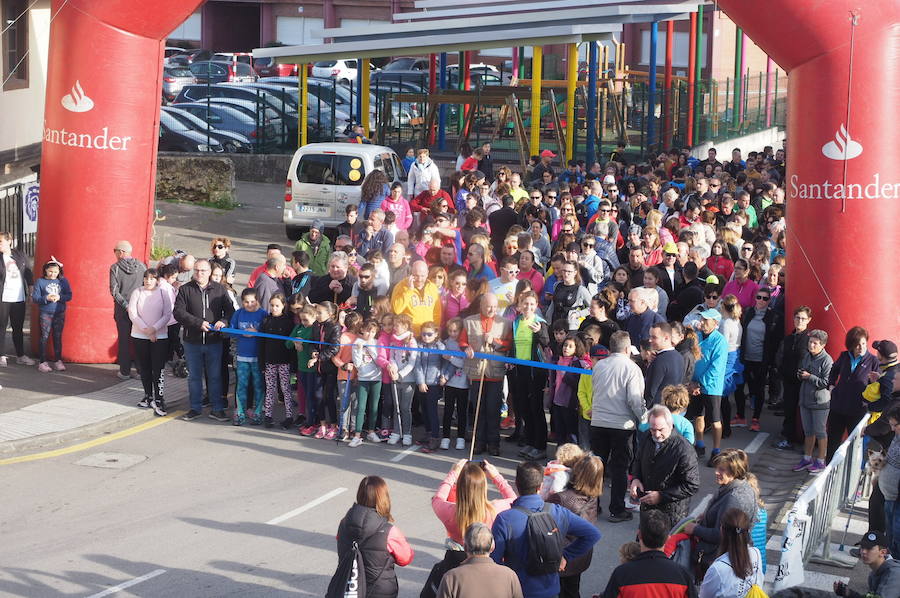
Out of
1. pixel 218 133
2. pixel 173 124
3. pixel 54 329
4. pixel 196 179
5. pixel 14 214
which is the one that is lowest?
pixel 54 329

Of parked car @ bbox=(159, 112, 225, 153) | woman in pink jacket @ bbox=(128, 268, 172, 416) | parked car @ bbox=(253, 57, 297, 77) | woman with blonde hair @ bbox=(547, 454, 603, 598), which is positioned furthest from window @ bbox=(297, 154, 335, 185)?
parked car @ bbox=(253, 57, 297, 77)

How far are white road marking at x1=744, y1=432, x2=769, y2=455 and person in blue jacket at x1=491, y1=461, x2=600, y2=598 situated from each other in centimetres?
554

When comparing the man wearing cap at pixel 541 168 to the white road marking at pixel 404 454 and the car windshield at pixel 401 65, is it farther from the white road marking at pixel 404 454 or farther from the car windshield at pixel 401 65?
the car windshield at pixel 401 65

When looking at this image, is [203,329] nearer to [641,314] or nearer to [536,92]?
[641,314]

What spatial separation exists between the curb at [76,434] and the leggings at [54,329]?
1.99 meters

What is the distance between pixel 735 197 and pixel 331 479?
29.0 ft

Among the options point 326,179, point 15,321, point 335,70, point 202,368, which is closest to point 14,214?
point 15,321

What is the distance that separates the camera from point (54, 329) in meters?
15.1

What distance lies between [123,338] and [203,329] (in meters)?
1.91

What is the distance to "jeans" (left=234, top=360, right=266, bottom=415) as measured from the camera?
13.4 meters

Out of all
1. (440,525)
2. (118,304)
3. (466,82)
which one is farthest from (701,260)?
(466,82)

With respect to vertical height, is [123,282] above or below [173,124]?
below

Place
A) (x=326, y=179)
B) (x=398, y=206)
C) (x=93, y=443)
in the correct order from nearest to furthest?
(x=93, y=443)
(x=398, y=206)
(x=326, y=179)

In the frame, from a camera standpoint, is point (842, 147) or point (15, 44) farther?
point (15, 44)
